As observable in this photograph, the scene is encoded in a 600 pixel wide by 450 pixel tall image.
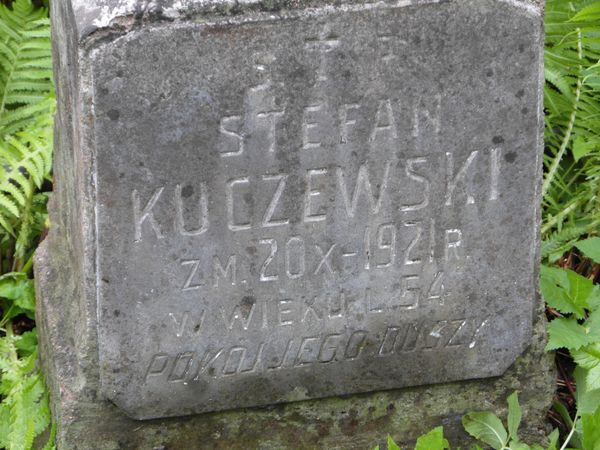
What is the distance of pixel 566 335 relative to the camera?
10.4ft

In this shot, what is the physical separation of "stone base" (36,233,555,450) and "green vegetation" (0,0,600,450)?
3.2 inches

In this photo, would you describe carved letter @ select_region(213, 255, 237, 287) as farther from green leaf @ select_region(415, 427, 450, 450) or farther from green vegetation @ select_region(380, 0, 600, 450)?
green vegetation @ select_region(380, 0, 600, 450)

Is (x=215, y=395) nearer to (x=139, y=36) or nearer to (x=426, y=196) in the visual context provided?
(x=426, y=196)

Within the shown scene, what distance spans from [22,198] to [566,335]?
175cm

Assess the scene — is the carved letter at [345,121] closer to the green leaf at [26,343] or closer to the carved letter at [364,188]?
the carved letter at [364,188]

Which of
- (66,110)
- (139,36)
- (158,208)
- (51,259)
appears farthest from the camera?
(51,259)

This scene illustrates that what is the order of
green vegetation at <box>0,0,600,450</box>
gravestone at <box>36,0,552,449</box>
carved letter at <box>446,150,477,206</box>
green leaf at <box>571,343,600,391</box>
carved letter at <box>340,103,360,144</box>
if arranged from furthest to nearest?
1. green vegetation at <box>0,0,600,450</box>
2. green leaf at <box>571,343,600,391</box>
3. carved letter at <box>446,150,477,206</box>
4. carved letter at <box>340,103,360,144</box>
5. gravestone at <box>36,0,552,449</box>

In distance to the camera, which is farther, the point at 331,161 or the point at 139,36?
the point at 331,161

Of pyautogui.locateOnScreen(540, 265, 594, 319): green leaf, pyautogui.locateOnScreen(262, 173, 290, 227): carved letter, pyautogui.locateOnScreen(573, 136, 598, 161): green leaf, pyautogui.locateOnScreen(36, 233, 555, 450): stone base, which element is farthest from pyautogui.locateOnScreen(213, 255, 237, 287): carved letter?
pyautogui.locateOnScreen(573, 136, 598, 161): green leaf

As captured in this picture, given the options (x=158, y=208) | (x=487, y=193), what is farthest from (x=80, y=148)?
(x=487, y=193)

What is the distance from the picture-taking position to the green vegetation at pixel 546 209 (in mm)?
3195

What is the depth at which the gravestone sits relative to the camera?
8.57ft

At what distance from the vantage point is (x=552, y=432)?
333cm

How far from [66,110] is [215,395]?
0.80 meters
